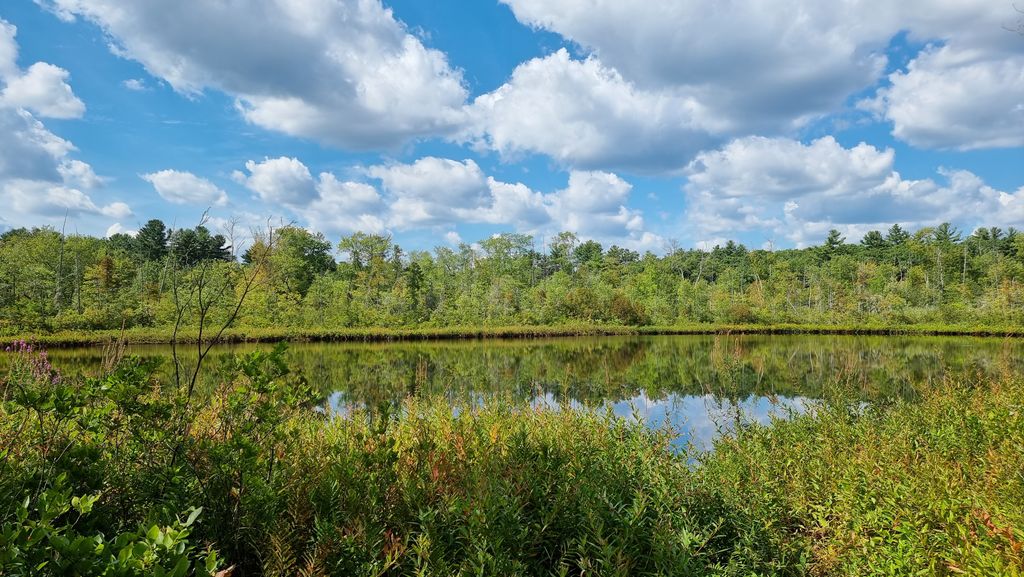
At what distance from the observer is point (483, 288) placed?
47.3 m

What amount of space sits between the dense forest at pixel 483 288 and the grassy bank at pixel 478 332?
231cm

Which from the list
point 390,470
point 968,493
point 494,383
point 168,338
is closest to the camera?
point 390,470

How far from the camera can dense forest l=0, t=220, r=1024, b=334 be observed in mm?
33156

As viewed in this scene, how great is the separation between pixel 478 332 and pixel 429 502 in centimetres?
3312

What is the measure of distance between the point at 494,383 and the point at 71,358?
18444 mm

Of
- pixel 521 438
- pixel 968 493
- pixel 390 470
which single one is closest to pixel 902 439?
pixel 968 493

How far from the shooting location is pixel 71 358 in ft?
66.0

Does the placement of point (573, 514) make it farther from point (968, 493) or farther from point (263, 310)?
point (263, 310)

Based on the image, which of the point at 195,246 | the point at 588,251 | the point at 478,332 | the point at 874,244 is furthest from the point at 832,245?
the point at 195,246

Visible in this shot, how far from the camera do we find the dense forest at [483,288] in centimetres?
3316

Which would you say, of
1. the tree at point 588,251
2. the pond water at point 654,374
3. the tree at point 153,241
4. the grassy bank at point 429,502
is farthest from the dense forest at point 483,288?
the grassy bank at point 429,502

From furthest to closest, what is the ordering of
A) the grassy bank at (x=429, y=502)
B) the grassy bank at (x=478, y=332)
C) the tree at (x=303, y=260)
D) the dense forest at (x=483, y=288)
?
the tree at (x=303, y=260) < the dense forest at (x=483, y=288) < the grassy bank at (x=478, y=332) < the grassy bank at (x=429, y=502)

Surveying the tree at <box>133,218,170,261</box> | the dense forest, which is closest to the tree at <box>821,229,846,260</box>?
the dense forest

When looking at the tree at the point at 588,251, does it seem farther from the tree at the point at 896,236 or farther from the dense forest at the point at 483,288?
the tree at the point at 896,236
